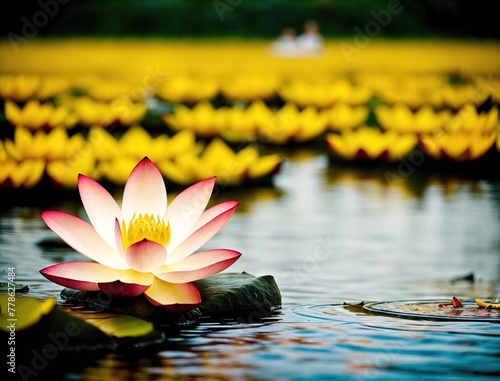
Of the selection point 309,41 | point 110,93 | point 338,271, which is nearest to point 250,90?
point 110,93

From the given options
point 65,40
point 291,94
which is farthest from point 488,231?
point 65,40

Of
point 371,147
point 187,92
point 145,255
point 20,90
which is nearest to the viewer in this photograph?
point 145,255

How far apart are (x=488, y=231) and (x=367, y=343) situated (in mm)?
1231

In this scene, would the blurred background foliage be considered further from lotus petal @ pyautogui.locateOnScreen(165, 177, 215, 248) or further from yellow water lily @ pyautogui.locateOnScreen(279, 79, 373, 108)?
lotus petal @ pyautogui.locateOnScreen(165, 177, 215, 248)

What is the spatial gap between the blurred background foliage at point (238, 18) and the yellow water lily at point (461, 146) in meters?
6.51

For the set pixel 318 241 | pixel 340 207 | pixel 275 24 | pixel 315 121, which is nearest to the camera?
pixel 318 241

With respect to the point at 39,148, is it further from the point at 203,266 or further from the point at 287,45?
the point at 287,45

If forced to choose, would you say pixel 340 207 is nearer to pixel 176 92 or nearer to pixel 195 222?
pixel 195 222

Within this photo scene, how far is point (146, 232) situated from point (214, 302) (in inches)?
7.0

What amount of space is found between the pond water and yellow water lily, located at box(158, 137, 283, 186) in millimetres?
53

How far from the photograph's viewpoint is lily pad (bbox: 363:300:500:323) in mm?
1901

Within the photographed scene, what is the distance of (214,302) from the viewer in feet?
6.39

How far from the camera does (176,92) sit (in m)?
5.35

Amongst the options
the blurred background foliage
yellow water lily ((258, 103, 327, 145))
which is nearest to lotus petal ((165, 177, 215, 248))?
yellow water lily ((258, 103, 327, 145))
